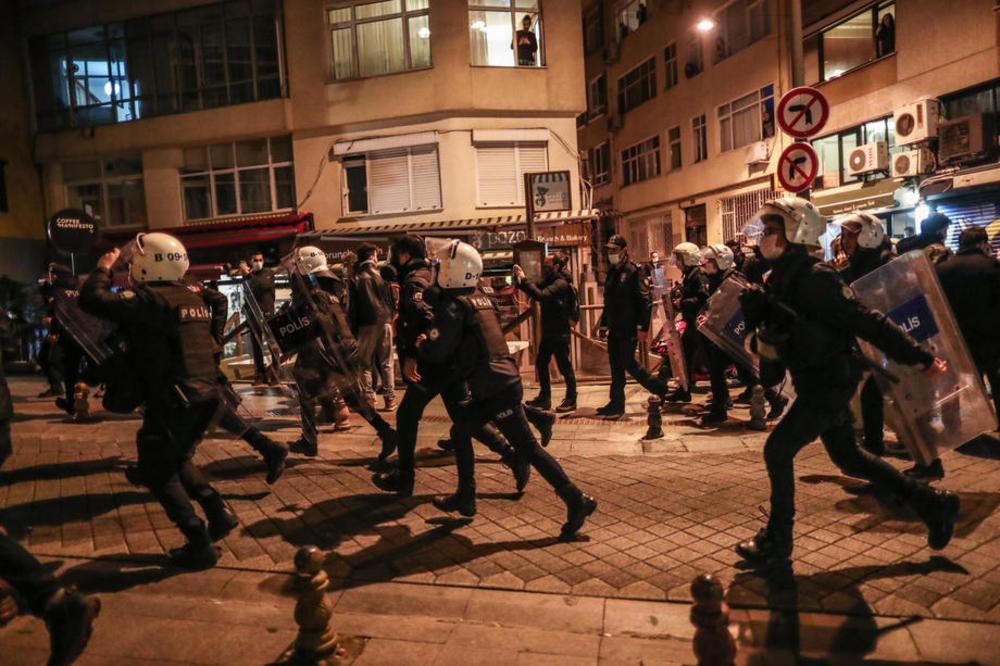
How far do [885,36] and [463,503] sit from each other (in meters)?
16.6

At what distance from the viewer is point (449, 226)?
17.7 meters

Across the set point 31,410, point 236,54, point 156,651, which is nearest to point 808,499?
point 156,651

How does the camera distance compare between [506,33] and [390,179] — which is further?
[390,179]

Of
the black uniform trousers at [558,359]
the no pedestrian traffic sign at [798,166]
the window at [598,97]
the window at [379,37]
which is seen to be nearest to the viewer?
the no pedestrian traffic sign at [798,166]

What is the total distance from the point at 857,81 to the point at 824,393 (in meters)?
16.4

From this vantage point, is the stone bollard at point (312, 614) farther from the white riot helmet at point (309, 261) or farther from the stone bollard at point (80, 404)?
the stone bollard at point (80, 404)

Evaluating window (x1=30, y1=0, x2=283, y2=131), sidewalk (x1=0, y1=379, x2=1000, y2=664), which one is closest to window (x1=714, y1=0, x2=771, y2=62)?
window (x1=30, y1=0, x2=283, y2=131)

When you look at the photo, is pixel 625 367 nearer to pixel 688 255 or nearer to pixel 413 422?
pixel 688 255

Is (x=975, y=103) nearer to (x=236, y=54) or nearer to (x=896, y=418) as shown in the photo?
A: (x=896, y=418)

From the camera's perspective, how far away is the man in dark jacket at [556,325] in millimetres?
8516

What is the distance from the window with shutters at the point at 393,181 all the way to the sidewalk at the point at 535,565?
12.4 meters

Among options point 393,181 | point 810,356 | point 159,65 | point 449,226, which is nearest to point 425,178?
point 393,181

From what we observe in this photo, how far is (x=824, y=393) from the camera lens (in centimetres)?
391

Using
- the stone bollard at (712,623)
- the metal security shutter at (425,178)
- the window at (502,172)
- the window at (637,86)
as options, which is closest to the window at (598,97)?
the window at (637,86)
